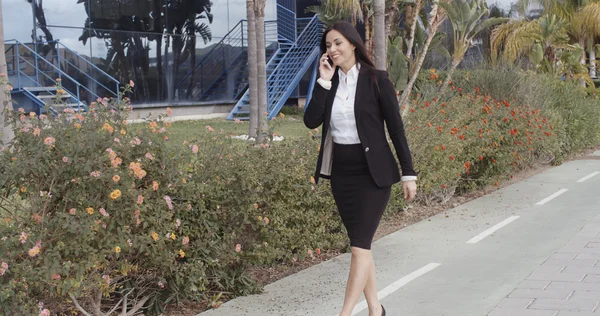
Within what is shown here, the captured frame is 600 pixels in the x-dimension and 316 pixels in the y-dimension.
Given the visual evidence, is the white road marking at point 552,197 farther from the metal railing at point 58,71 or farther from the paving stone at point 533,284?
the metal railing at point 58,71

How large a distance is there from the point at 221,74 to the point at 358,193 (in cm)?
2088

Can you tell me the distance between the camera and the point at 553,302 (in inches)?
217

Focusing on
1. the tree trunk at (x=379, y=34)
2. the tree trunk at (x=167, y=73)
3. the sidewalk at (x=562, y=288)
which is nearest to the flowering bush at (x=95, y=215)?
the sidewalk at (x=562, y=288)

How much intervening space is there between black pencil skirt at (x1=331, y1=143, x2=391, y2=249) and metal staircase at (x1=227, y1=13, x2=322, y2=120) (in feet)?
63.0

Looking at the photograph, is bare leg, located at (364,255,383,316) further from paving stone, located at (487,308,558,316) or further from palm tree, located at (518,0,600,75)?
palm tree, located at (518,0,600,75)

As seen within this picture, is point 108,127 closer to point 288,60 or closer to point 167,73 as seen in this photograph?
point 167,73

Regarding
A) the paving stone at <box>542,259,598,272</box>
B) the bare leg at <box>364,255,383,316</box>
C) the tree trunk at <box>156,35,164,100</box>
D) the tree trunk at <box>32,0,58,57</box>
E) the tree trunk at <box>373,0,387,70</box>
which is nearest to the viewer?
the bare leg at <box>364,255,383,316</box>

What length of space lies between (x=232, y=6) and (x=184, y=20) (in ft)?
7.57

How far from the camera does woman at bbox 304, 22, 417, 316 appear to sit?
457cm

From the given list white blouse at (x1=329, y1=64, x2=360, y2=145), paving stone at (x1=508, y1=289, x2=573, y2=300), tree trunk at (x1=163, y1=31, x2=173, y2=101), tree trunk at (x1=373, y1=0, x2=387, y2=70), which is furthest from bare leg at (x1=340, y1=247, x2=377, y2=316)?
tree trunk at (x1=163, y1=31, x2=173, y2=101)

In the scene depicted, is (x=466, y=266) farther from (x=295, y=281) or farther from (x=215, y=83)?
(x=215, y=83)

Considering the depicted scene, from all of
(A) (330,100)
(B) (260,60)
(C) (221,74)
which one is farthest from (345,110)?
(C) (221,74)

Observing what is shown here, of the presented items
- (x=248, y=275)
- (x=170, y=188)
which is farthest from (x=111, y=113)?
(x=248, y=275)

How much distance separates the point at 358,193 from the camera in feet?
15.1
